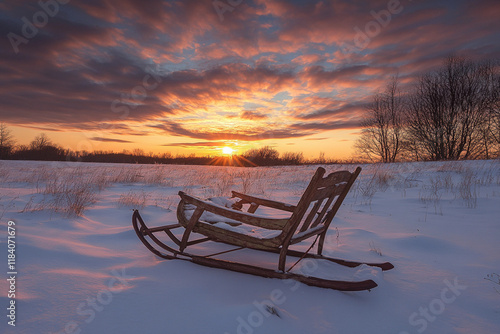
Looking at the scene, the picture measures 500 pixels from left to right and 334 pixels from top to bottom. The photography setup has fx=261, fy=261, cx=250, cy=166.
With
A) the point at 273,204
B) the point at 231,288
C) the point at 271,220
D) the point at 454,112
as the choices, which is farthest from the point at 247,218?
the point at 454,112

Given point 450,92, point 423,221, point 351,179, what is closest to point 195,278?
point 351,179

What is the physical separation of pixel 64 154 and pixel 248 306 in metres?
55.3

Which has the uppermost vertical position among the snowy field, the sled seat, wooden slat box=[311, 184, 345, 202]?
wooden slat box=[311, 184, 345, 202]

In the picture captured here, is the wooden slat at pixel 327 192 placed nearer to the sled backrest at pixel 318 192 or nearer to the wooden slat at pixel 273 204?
the sled backrest at pixel 318 192

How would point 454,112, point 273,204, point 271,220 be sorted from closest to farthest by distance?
point 271,220 < point 273,204 < point 454,112

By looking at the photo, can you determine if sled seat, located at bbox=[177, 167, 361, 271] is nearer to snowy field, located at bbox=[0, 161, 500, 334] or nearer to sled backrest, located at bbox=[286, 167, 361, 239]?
sled backrest, located at bbox=[286, 167, 361, 239]

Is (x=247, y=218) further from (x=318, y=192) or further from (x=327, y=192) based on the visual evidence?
(x=327, y=192)

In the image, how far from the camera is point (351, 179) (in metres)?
3.32

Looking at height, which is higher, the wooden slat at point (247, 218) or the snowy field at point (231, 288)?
the wooden slat at point (247, 218)

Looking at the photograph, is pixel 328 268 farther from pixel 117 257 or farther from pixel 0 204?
pixel 0 204

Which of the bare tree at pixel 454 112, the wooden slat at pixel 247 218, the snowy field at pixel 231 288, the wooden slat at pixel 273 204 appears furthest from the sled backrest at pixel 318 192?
the bare tree at pixel 454 112

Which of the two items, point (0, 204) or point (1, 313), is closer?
point (1, 313)

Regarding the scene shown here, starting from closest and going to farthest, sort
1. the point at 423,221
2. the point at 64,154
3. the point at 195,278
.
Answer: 1. the point at 195,278
2. the point at 423,221
3. the point at 64,154

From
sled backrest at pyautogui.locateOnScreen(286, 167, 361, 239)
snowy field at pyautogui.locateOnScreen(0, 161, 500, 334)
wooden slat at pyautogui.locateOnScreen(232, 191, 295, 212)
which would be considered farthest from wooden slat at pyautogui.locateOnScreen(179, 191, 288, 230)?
wooden slat at pyautogui.locateOnScreen(232, 191, 295, 212)
